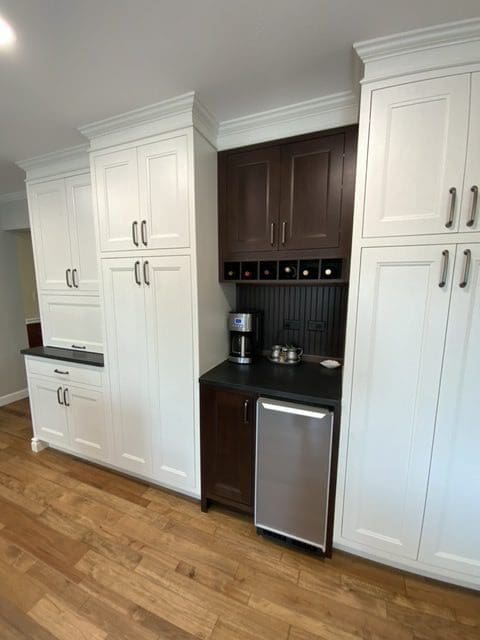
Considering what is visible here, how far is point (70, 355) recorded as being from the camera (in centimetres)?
225

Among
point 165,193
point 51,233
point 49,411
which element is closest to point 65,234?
point 51,233

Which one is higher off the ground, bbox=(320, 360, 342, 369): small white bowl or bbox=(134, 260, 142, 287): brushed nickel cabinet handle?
bbox=(134, 260, 142, 287): brushed nickel cabinet handle

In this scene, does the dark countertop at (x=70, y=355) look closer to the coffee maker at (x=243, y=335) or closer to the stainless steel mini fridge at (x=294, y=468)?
the coffee maker at (x=243, y=335)

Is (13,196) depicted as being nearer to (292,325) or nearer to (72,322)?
(72,322)

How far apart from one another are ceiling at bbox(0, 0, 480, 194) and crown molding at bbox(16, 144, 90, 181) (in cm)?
40

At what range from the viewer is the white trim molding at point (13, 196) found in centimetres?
305

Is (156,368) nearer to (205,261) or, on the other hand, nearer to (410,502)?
(205,261)

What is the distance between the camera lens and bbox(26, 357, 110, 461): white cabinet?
2102 millimetres

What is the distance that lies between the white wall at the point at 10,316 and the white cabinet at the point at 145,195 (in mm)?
2254

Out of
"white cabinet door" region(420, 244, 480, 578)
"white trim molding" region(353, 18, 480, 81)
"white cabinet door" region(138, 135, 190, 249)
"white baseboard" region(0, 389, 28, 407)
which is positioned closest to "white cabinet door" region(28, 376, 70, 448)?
"white baseboard" region(0, 389, 28, 407)

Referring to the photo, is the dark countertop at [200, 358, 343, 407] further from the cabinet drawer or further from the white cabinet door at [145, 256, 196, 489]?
the cabinet drawer

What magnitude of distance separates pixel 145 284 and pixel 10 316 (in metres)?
2.87

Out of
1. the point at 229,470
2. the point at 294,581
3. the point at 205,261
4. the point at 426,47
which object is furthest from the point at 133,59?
the point at 294,581

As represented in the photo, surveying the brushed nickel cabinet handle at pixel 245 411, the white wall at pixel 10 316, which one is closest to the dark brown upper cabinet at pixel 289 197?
the brushed nickel cabinet handle at pixel 245 411
